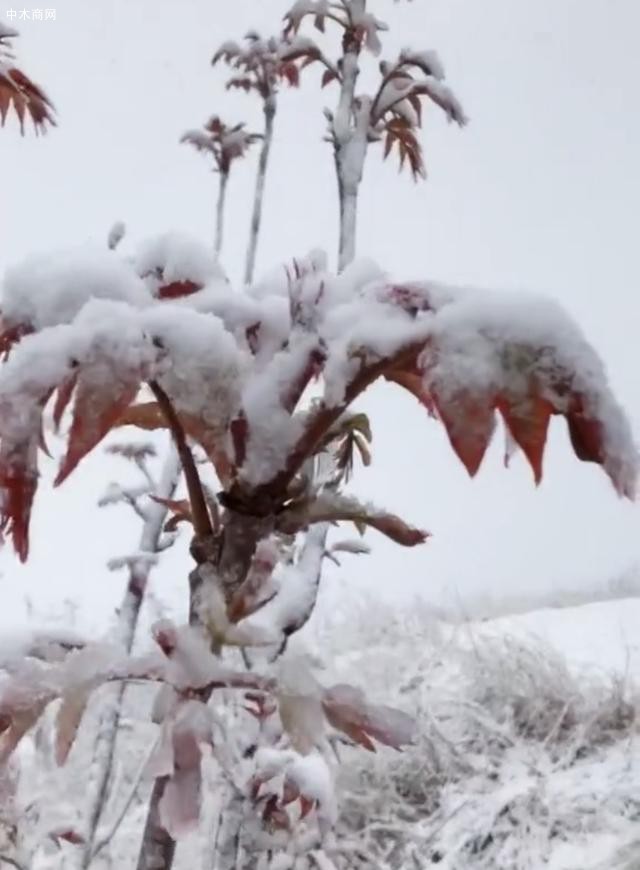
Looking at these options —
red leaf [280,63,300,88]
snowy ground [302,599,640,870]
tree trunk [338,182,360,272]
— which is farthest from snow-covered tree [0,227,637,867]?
red leaf [280,63,300,88]

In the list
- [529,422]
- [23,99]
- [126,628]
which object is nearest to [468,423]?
[529,422]

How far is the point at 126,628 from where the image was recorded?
6.41 ft

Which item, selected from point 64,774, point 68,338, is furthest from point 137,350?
point 64,774

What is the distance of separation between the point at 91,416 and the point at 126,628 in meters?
1.59

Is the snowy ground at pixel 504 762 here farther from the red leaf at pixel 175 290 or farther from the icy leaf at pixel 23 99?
the red leaf at pixel 175 290

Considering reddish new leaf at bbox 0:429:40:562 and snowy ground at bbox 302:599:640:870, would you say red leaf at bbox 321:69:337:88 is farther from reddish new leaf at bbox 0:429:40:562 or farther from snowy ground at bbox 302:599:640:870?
reddish new leaf at bbox 0:429:40:562

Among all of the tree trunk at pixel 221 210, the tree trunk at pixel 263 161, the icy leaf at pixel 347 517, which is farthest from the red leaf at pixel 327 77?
the icy leaf at pixel 347 517

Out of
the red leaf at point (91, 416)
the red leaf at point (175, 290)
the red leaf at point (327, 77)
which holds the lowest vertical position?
the red leaf at point (91, 416)

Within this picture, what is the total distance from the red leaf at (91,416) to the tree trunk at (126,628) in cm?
124

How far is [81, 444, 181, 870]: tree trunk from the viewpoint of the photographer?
5.92 feet

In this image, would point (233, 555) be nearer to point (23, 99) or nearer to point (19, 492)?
point (19, 492)

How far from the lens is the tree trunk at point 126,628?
180 cm

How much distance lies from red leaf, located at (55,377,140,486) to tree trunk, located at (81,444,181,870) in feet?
4.06

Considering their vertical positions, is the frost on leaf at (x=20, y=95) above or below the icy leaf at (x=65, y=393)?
above
